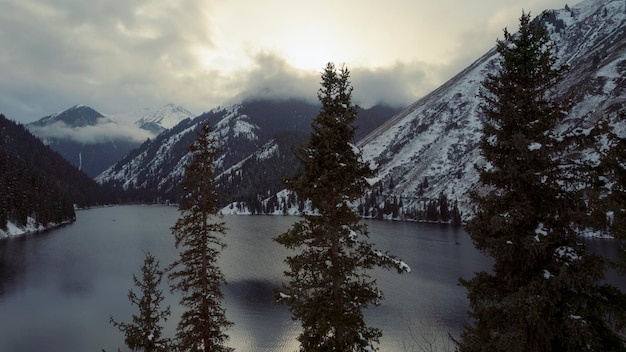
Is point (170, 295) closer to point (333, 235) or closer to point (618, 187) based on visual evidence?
point (333, 235)

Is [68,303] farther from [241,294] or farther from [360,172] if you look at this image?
[360,172]

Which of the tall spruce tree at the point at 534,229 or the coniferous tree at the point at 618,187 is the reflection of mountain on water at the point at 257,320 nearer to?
the tall spruce tree at the point at 534,229

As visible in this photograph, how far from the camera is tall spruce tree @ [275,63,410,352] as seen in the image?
15570mm

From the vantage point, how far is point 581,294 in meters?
11.3

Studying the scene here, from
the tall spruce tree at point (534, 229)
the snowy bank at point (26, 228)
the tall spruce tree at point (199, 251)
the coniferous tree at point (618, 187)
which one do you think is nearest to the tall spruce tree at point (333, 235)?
the tall spruce tree at point (534, 229)

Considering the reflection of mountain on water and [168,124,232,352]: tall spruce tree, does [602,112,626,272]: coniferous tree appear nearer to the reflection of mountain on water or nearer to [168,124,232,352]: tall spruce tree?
[168,124,232,352]: tall spruce tree

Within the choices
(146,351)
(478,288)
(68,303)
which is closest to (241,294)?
(68,303)

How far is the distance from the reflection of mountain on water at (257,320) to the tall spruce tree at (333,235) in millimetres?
→ 32338

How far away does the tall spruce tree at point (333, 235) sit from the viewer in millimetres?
15570

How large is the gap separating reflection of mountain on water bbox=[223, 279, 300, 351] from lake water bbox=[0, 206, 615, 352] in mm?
150

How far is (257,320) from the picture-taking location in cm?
5653

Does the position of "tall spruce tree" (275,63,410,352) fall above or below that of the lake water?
above

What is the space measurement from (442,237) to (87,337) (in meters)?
127

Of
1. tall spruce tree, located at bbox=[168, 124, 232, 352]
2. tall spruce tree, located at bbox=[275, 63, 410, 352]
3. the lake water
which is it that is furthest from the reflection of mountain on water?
tall spruce tree, located at bbox=[275, 63, 410, 352]
